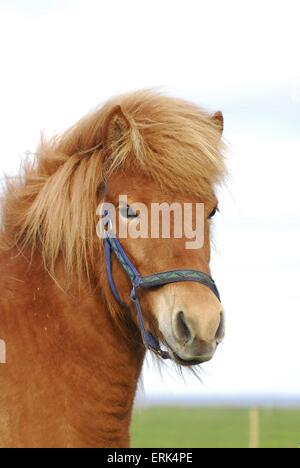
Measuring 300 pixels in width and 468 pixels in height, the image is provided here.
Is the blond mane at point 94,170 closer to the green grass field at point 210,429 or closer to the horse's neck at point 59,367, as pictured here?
the horse's neck at point 59,367

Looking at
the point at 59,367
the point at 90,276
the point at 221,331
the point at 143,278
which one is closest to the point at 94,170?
the point at 90,276

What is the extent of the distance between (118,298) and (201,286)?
0.68 meters

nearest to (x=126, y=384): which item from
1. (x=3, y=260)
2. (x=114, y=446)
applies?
(x=114, y=446)

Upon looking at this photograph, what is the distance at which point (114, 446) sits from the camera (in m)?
5.20

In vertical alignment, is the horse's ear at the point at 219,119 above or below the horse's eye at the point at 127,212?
above

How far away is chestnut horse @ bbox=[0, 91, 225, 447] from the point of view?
499 cm

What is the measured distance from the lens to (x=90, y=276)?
17.6ft

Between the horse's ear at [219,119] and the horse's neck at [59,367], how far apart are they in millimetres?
1669

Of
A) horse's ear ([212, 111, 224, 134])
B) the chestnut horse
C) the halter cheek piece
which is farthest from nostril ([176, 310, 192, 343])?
horse's ear ([212, 111, 224, 134])

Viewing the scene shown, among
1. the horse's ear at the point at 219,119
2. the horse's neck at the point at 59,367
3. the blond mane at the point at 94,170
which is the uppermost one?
the horse's ear at the point at 219,119

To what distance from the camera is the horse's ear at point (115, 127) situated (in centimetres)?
543

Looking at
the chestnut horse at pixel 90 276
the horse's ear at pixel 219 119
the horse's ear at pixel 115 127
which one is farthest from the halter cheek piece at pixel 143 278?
the horse's ear at pixel 219 119

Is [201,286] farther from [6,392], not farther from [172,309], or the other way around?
[6,392]
